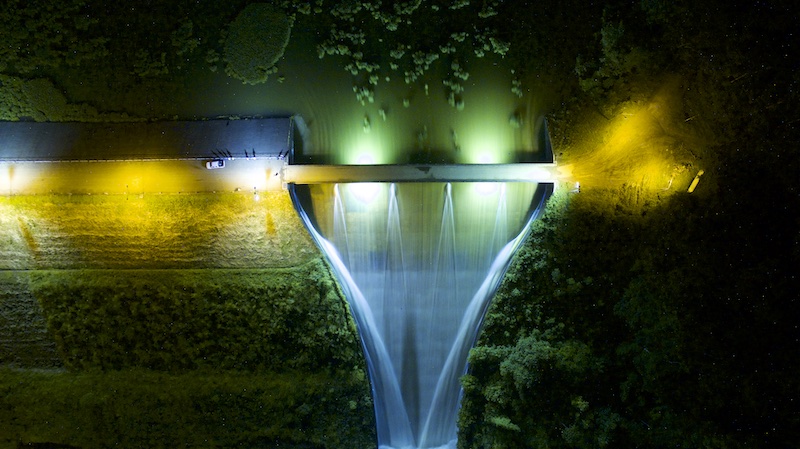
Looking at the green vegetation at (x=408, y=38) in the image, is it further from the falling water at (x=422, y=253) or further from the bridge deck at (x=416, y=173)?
the falling water at (x=422, y=253)

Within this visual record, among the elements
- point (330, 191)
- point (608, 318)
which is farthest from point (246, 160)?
point (608, 318)

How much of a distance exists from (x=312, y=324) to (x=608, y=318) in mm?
8818

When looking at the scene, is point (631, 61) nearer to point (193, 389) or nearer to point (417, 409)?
point (417, 409)

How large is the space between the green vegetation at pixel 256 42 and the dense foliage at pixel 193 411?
9.64 metres

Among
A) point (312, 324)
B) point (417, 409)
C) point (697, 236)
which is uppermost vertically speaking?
point (697, 236)

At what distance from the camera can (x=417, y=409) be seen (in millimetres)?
16531

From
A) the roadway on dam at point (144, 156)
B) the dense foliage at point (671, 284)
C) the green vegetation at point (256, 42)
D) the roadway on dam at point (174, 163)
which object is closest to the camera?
the dense foliage at point (671, 284)

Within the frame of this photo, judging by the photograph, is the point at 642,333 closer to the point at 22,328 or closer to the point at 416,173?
the point at 416,173

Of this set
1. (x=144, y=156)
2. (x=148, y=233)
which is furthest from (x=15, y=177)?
(x=148, y=233)

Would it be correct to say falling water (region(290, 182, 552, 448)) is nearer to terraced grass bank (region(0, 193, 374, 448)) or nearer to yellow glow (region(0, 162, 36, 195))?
terraced grass bank (region(0, 193, 374, 448))

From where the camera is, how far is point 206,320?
51.5 ft

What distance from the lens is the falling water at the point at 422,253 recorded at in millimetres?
16031

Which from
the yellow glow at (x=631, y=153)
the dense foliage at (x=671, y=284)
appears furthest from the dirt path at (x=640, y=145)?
the dense foliage at (x=671, y=284)

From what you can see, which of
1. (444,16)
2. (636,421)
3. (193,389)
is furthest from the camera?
(444,16)
